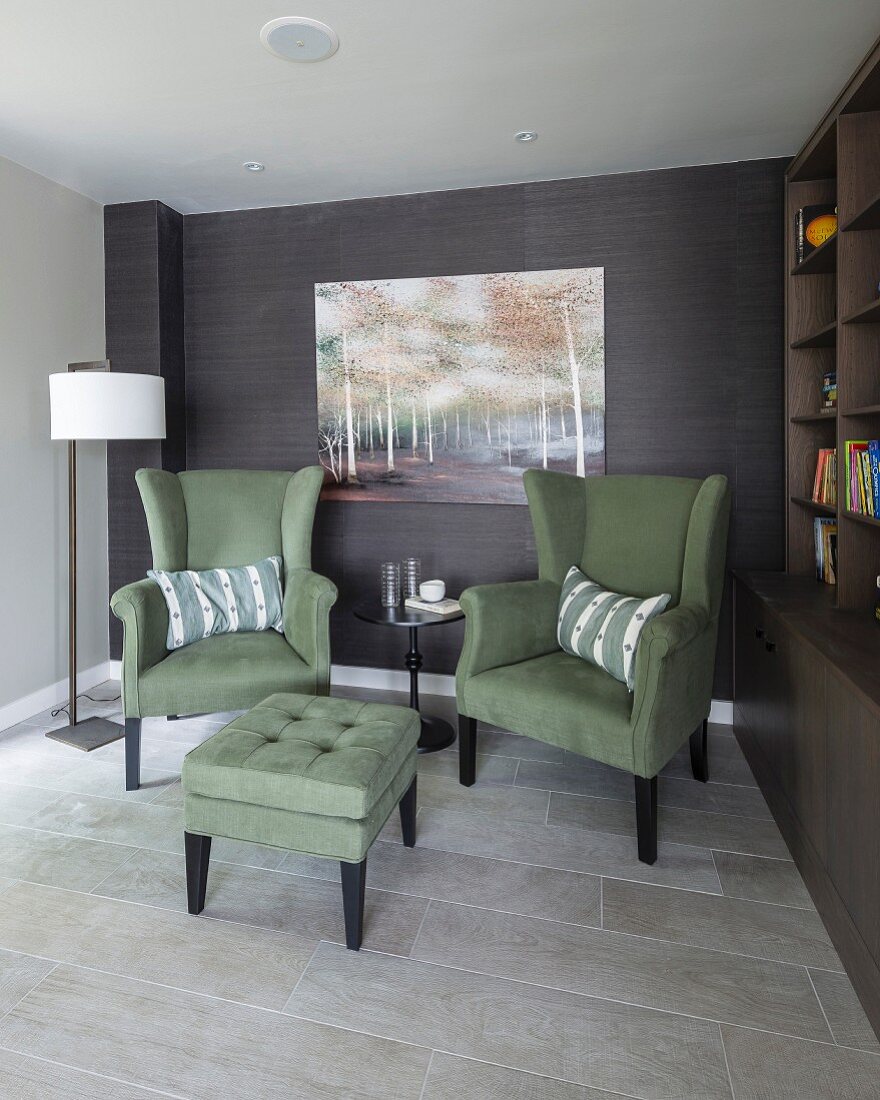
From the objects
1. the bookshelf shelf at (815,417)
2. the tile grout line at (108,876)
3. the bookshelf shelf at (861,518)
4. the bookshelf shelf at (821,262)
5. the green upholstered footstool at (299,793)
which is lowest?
the tile grout line at (108,876)

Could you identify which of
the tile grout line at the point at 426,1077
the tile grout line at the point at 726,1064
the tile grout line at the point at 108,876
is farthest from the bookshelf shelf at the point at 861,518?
the tile grout line at the point at 108,876

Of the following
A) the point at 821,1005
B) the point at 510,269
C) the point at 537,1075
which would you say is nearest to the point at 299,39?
the point at 510,269

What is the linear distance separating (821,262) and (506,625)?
188 cm

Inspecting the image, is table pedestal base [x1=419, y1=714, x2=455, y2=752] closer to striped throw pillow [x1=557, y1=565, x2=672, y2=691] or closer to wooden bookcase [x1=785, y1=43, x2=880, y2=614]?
striped throw pillow [x1=557, y1=565, x2=672, y2=691]

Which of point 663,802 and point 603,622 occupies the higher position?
point 603,622

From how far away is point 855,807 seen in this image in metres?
1.77

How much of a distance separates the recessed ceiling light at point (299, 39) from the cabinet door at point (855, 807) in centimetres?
233

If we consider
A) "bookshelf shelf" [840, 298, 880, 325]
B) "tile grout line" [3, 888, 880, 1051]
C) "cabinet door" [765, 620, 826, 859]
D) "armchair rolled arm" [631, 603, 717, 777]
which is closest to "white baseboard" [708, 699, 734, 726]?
"cabinet door" [765, 620, 826, 859]

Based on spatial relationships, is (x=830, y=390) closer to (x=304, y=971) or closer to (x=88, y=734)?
(x=304, y=971)

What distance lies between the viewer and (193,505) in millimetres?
3408

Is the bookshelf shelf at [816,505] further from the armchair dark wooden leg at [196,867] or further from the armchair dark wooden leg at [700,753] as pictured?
the armchair dark wooden leg at [196,867]

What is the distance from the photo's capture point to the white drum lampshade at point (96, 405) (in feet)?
10.2

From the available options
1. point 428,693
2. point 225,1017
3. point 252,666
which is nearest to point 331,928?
point 225,1017

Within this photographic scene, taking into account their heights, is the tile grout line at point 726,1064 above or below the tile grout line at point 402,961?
below
